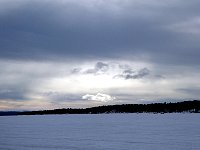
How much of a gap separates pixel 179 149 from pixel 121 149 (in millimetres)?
6977

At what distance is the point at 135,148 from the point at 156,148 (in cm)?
264

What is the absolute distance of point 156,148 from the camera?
45156mm

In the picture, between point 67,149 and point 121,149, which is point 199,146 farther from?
point 67,149

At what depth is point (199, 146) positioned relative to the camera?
45.4 m

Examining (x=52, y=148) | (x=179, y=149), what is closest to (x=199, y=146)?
(x=179, y=149)

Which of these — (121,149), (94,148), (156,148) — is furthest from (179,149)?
(94,148)

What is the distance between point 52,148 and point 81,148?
359cm

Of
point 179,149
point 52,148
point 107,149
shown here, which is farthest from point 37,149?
point 179,149

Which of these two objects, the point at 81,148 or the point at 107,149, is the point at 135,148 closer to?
the point at 107,149

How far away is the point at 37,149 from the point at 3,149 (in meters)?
4.00

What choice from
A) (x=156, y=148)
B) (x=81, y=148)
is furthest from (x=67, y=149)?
(x=156, y=148)

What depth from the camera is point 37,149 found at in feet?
148

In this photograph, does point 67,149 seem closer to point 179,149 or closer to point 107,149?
point 107,149

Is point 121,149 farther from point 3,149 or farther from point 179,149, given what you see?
point 3,149
